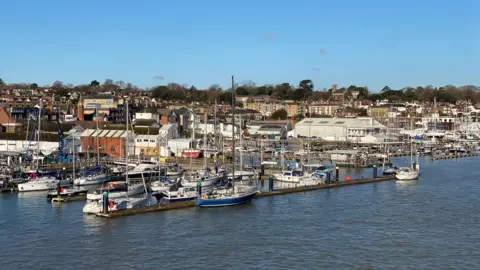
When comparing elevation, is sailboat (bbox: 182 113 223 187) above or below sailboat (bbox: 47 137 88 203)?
above

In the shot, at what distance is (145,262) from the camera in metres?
13.2

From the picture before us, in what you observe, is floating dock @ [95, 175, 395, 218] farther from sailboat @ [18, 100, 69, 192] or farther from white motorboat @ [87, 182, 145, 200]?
sailboat @ [18, 100, 69, 192]

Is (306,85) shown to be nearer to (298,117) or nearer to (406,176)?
(298,117)

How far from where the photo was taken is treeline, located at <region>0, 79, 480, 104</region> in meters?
83.8

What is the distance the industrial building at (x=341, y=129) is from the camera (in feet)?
175

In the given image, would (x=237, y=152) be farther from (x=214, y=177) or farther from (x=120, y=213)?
(x=120, y=213)

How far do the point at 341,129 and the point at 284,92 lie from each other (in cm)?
3986

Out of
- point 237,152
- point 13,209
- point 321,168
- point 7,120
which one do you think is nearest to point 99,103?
point 7,120

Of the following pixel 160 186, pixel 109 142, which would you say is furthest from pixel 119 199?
pixel 109 142

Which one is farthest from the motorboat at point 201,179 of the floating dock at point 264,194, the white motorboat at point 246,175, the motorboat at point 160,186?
the floating dock at point 264,194

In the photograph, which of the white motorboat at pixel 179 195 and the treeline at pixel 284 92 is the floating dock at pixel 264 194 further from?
the treeline at pixel 284 92

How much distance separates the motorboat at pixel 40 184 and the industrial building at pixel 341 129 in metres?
Answer: 31.8

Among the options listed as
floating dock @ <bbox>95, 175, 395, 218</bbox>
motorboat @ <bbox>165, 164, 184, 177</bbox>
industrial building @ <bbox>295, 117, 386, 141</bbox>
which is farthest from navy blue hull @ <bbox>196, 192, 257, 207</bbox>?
industrial building @ <bbox>295, 117, 386, 141</bbox>

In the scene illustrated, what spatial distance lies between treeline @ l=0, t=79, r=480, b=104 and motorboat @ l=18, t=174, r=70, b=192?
57589 mm
